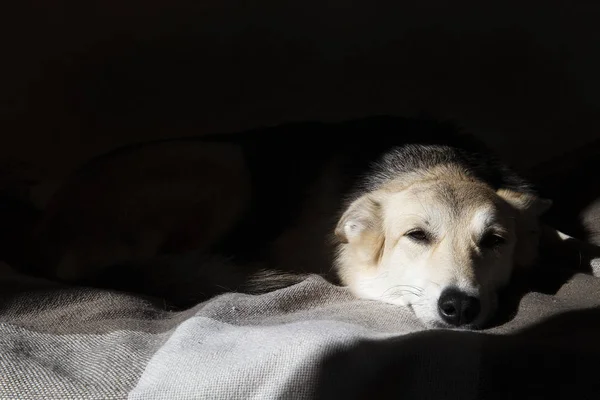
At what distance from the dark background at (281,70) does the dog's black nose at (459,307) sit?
6.41 feet

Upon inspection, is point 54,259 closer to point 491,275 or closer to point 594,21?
point 491,275

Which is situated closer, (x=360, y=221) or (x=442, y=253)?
(x=442, y=253)

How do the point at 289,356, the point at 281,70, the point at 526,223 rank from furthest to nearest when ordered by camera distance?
the point at 281,70, the point at 526,223, the point at 289,356

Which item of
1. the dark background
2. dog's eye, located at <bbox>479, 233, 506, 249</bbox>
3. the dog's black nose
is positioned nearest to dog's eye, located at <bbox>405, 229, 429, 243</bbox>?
dog's eye, located at <bbox>479, 233, 506, 249</bbox>

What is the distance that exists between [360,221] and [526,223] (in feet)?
1.96

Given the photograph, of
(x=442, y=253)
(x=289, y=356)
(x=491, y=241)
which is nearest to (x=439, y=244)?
(x=442, y=253)

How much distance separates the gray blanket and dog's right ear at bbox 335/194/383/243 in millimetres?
594

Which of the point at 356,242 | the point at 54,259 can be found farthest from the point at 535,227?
the point at 54,259

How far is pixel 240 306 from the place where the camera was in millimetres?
1940

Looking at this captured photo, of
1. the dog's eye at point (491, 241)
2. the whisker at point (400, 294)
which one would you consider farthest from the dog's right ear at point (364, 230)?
the dog's eye at point (491, 241)

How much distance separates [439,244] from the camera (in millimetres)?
2168

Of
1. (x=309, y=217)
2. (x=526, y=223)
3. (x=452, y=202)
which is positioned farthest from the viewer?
(x=309, y=217)

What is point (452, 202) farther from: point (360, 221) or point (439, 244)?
point (360, 221)

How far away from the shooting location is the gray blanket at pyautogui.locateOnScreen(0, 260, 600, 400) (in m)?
1.40
